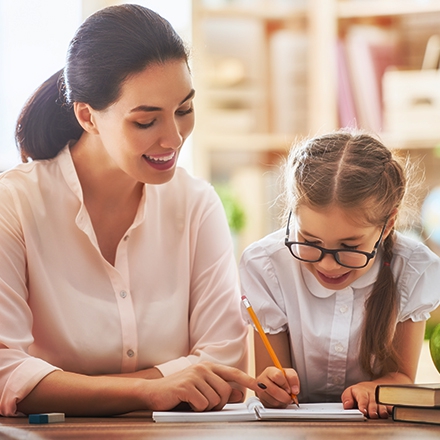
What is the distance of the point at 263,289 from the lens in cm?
156

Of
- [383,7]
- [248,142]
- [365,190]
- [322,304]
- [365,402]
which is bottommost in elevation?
[365,402]

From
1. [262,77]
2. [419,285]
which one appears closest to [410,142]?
[262,77]

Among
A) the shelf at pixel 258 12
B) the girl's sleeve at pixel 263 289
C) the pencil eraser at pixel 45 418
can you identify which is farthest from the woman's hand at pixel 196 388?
the shelf at pixel 258 12

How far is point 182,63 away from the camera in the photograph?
145 centimetres

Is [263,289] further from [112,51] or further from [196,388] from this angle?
[112,51]

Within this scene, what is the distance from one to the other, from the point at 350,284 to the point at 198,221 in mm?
373

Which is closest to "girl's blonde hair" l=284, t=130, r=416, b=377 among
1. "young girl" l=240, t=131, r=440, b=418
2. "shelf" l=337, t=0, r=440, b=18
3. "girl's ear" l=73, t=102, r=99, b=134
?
"young girl" l=240, t=131, r=440, b=418

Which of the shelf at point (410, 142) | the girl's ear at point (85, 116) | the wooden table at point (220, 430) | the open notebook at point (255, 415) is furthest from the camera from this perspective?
the shelf at point (410, 142)

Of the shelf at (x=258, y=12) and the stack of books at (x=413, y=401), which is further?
the shelf at (x=258, y=12)

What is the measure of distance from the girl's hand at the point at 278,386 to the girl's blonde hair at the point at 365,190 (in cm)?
28

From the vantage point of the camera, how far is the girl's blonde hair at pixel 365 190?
1408mm

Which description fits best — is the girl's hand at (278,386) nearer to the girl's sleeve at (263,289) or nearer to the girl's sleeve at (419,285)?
the girl's sleeve at (263,289)

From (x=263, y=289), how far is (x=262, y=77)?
1559mm

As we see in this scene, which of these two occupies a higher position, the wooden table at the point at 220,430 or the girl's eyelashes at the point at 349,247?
the girl's eyelashes at the point at 349,247
